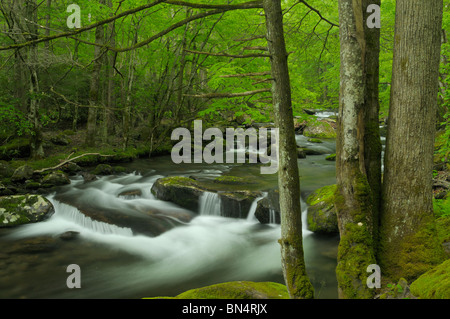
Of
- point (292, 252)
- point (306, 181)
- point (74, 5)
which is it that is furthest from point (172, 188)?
point (74, 5)

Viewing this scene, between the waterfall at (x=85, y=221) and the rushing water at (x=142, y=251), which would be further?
the waterfall at (x=85, y=221)

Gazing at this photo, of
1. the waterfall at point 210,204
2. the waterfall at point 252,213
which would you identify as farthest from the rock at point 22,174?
the waterfall at point 252,213

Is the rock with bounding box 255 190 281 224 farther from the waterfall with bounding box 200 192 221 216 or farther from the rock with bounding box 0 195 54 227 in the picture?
the rock with bounding box 0 195 54 227

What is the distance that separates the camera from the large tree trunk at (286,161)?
3020mm

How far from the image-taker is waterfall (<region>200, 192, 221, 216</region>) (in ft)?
29.3

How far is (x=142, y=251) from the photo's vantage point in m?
7.04

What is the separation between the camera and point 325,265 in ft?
20.3

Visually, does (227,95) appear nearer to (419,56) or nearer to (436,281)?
(419,56)

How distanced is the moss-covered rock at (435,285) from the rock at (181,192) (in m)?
6.83

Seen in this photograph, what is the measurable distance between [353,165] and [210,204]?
6.12 metres

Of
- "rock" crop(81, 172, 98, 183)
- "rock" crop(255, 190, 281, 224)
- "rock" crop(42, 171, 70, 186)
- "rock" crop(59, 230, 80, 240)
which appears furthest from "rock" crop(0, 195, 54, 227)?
"rock" crop(255, 190, 281, 224)

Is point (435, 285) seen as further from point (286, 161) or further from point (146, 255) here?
point (146, 255)

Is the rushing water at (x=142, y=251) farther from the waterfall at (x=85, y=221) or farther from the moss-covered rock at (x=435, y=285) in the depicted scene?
the moss-covered rock at (x=435, y=285)

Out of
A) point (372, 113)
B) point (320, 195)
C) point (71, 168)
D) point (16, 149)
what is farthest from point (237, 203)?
point (16, 149)
